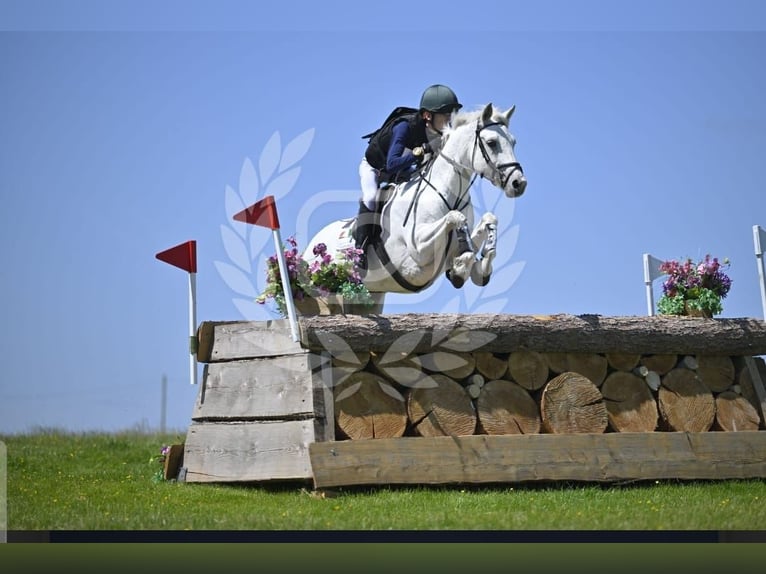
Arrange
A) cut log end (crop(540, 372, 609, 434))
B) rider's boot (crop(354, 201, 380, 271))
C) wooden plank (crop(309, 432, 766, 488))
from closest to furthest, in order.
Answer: wooden plank (crop(309, 432, 766, 488)) → cut log end (crop(540, 372, 609, 434)) → rider's boot (crop(354, 201, 380, 271))

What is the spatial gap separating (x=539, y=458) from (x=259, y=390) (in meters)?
1.66

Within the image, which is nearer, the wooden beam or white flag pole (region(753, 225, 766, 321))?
the wooden beam

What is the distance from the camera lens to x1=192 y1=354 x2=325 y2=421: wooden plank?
19.2 feet

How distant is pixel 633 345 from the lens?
6.34m

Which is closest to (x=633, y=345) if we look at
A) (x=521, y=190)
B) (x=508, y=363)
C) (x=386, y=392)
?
(x=508, y=363)

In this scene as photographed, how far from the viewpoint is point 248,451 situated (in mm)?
6047

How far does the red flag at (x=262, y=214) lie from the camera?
589 centimetres

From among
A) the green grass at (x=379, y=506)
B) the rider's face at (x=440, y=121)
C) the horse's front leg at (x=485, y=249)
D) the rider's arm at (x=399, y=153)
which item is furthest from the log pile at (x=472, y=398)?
the rider's face at (x=440, y=121)

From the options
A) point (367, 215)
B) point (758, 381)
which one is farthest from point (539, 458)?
point (367, 215)

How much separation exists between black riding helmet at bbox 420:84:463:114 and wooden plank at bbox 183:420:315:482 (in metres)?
2.33

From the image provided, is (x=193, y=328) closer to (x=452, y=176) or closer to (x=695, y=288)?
(x=452, y=176)

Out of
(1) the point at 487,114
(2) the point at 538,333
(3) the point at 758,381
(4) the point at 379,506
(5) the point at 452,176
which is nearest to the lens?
(4) the point at 379,506

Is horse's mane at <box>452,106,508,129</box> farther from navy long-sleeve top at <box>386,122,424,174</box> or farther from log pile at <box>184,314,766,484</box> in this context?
log pile at <box>184,314,766,484</box>

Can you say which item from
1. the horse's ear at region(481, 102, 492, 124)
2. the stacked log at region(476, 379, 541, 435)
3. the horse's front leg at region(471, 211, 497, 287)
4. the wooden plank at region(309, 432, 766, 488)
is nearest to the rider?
the horse's ear at region(481, 102, 492, 124)
